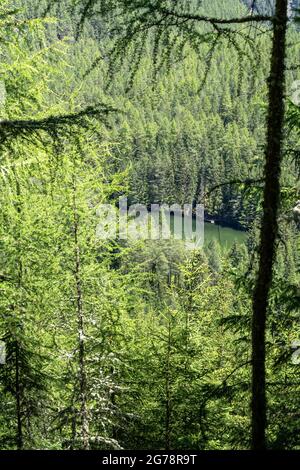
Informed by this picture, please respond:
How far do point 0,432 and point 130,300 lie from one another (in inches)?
133

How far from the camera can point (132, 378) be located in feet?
33.2

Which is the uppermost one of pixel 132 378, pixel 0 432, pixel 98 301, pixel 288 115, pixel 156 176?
pixel 156 176

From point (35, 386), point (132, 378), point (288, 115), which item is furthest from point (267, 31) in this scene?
point (132, 378)

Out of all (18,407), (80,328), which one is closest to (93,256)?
(80,328)

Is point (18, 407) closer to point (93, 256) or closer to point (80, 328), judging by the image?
point (80, 328)

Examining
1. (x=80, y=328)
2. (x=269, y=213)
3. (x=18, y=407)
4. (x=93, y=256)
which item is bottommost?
(x=18, y=407)

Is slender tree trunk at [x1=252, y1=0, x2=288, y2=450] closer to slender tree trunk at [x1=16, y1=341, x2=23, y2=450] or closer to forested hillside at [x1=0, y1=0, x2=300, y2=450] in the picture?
forested hillside at [x1=0, y1=0, x2=300, y2=450]

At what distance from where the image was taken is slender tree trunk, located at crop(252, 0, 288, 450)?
4547mm

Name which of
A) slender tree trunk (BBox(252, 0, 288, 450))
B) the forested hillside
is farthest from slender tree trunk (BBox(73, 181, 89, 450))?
slender tree trunk (BBox(252, 0, 288, 450))

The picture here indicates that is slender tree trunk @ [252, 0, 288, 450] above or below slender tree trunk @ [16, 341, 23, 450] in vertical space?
above

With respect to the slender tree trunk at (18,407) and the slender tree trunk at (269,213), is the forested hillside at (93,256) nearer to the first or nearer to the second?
the slender tree trunk at (18,407)

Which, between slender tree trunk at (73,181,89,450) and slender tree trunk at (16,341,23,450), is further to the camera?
slender tree trunk at (73,181,89,450)

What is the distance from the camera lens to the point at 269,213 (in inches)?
188
